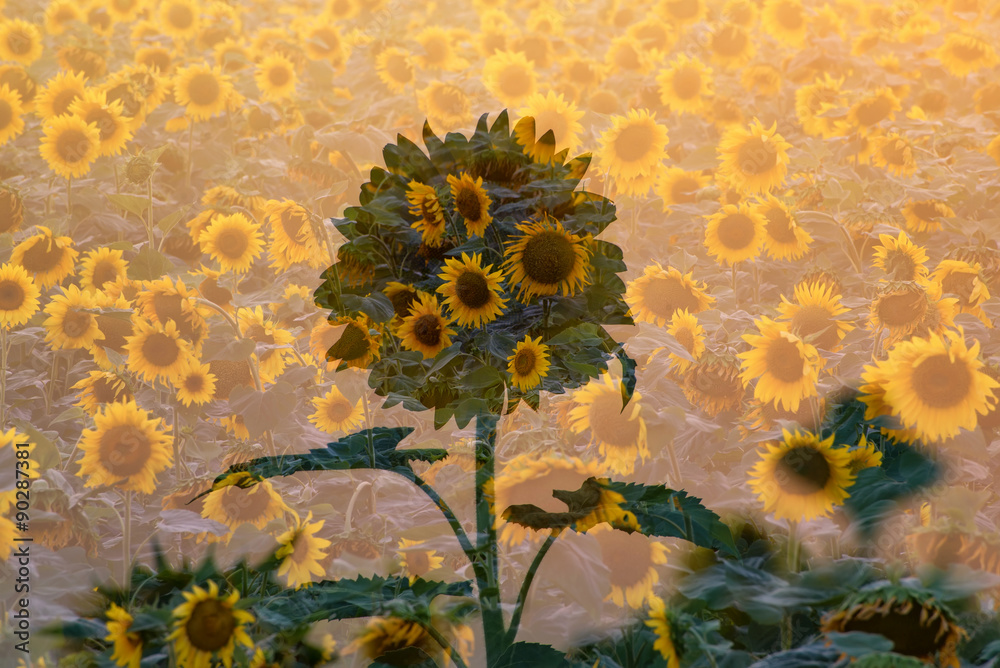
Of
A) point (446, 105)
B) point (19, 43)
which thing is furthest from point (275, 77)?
point (19, 43)

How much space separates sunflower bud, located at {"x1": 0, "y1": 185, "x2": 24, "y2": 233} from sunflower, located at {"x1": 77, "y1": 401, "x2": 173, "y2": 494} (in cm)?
107

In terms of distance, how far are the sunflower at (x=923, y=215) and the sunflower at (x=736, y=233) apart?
2.02ft

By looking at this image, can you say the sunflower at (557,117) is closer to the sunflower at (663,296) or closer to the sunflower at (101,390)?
the sunflower at (663,296)

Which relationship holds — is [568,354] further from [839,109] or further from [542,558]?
[839,109]

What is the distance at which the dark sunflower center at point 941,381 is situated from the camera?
4.54 feet

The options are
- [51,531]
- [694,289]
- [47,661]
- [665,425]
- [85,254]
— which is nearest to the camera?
[47,661]

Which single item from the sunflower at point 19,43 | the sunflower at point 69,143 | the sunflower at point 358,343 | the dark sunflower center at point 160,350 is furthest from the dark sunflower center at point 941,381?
the sunflower at point 19,43

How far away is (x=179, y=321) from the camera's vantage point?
211 cm

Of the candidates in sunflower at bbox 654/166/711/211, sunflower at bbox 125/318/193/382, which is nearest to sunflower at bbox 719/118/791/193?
sunflower at bbox 654/166/711/211

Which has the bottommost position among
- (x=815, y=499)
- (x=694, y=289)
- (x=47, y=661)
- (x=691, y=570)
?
(x=47, y=661)

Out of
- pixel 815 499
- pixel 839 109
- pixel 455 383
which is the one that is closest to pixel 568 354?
pixel 455 383

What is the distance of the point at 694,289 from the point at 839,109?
52.9 inches

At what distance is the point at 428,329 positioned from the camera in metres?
1.30

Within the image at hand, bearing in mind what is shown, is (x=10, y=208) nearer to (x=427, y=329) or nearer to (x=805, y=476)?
(x=427, y=329)
